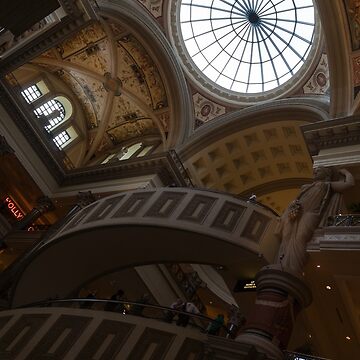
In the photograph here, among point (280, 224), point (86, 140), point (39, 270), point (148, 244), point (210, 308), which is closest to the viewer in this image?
point (280, 224)

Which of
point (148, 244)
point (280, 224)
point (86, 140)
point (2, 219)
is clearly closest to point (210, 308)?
point (148, 244)

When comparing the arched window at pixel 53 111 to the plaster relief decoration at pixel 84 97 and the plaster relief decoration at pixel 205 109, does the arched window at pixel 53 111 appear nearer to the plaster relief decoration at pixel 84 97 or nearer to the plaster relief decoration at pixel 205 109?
the plaster relief decoration at pixel 84 97

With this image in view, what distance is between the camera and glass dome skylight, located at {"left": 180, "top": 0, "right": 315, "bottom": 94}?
60.7 feet

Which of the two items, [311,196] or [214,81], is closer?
[311,196]

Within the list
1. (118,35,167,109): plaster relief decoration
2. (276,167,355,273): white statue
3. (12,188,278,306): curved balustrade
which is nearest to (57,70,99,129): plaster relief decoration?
(118,35,167,109): plaster relief decoration

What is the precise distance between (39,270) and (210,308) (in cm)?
677

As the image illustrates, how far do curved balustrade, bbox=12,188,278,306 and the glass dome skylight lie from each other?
9.93 m

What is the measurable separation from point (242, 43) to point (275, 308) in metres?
14.9

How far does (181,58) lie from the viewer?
1956 cm

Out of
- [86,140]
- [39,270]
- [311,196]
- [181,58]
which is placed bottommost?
[39,270]

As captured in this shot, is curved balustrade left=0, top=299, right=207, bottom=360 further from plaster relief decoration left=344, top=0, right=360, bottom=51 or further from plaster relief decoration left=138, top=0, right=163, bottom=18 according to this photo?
plaster relief decoration left=138, top=0, right=163, bottom=18

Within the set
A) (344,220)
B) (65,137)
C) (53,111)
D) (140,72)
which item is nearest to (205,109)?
(140,72)

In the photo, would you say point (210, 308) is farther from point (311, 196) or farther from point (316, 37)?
point (316, 37)

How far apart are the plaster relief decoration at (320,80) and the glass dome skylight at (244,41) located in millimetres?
1402
